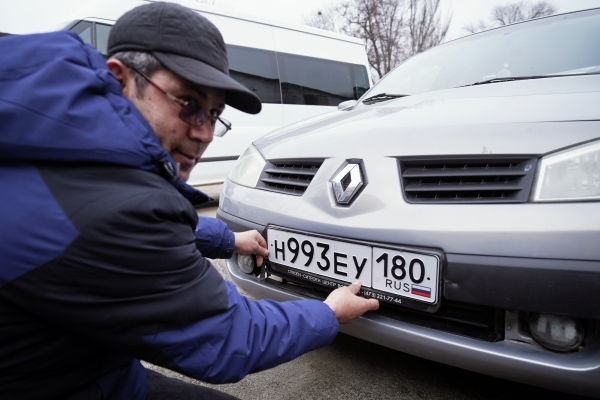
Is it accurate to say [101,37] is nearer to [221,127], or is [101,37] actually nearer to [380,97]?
[380,97]

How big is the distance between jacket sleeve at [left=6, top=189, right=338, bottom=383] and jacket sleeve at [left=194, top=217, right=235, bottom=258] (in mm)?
595

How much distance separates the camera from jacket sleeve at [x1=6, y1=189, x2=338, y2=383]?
2.41 feet

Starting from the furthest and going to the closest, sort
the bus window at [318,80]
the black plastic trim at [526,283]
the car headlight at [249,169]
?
the bus window at [318,80] → the car headlight at [249,169] → the black plastic trim at [526,283]

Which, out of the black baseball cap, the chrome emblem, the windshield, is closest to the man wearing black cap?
the black baseball cap

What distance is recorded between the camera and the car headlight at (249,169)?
180 centimetres

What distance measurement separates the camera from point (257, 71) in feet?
18.6

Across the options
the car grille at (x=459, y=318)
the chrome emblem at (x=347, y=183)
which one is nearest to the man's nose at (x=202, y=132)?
the chrome emblem at (x=347, y=183)

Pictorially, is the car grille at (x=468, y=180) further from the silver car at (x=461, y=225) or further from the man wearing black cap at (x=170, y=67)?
the man wearing black cap at (x=170, y=67)

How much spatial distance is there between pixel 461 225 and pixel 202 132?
2.39 feet

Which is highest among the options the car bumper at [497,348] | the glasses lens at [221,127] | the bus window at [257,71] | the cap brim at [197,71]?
the bus window at [257,71]

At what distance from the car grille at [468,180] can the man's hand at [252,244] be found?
0.61 metres

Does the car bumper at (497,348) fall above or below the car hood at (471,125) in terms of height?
below

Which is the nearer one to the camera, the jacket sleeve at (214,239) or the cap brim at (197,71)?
the cap brim at (197,71)

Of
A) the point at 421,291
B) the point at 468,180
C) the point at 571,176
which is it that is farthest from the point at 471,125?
the point at 421,291
